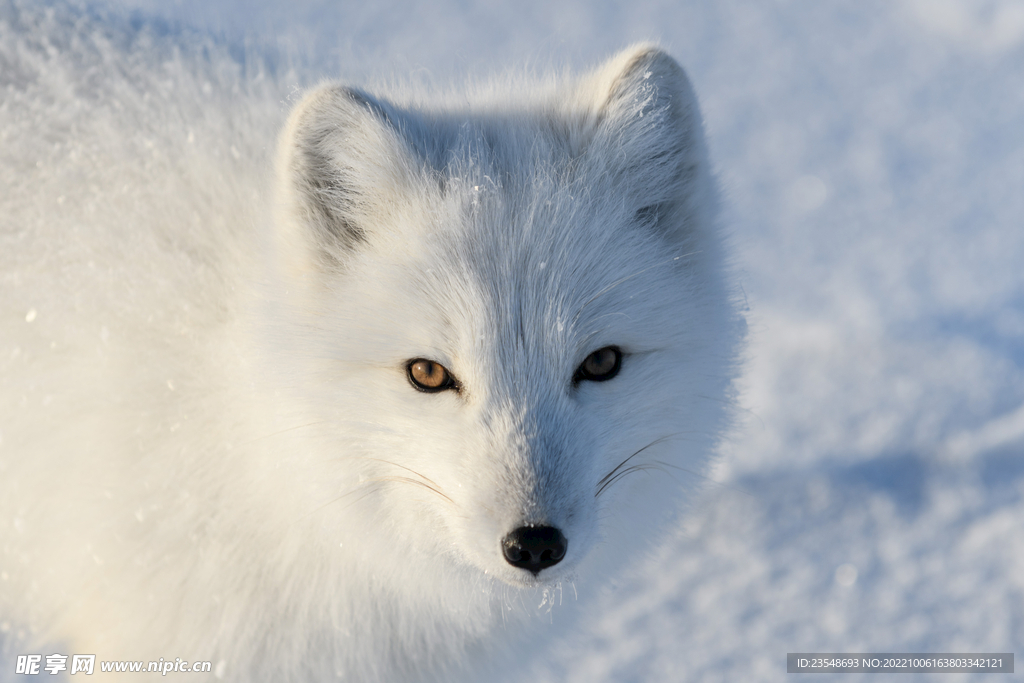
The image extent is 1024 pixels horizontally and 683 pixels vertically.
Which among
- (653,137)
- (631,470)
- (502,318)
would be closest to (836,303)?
(653,137)

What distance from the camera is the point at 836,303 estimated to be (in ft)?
15.0

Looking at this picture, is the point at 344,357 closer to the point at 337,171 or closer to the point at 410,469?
the point at 410,469

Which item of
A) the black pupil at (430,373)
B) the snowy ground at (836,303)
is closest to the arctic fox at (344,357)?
the black pupil at (430,373)

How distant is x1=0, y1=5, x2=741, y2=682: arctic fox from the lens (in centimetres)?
175

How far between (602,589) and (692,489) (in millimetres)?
441

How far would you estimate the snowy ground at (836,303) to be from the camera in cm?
313

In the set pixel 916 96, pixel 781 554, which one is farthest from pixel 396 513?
pixel 916 96

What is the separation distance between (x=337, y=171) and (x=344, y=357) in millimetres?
466

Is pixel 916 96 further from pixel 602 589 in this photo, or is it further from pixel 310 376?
pixel 310 376

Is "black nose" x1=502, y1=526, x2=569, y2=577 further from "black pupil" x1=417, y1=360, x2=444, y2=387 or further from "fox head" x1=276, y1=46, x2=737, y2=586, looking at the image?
→ "black pupil" x1=417, y1=360, x2=444, y2=387

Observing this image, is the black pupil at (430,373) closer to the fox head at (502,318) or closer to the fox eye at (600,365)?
the fox head at (502,318)

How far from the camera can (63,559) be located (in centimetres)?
223

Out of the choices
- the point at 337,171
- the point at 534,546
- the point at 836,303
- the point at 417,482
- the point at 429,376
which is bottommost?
the point at 534,546

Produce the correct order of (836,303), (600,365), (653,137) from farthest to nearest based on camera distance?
(836,303) < (653,137) < (600,365)
